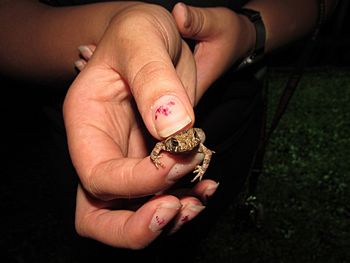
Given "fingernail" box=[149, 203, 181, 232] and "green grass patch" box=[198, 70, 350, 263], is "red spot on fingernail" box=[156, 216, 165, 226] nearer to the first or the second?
"fingernail" box=[149, 203, 181, 232]

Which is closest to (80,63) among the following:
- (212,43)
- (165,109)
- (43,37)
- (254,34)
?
(43,37)

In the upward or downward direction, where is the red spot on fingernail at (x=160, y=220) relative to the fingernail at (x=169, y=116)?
downward

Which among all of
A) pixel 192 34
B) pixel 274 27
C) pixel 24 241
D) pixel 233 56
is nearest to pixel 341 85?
pixel 274 27

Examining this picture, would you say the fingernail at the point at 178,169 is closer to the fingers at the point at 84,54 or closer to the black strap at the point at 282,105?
the fingers at the point at 84,54

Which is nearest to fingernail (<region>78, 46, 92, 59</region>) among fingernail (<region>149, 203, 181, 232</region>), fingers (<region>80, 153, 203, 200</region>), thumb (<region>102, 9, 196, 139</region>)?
thumb (<region>102, 9, 196, 139</region>)

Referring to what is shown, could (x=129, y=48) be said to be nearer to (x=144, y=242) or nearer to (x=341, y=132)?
(x=144, y=242)

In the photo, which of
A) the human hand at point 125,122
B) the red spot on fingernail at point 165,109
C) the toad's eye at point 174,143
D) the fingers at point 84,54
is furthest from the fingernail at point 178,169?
the fingers at point 84,54
